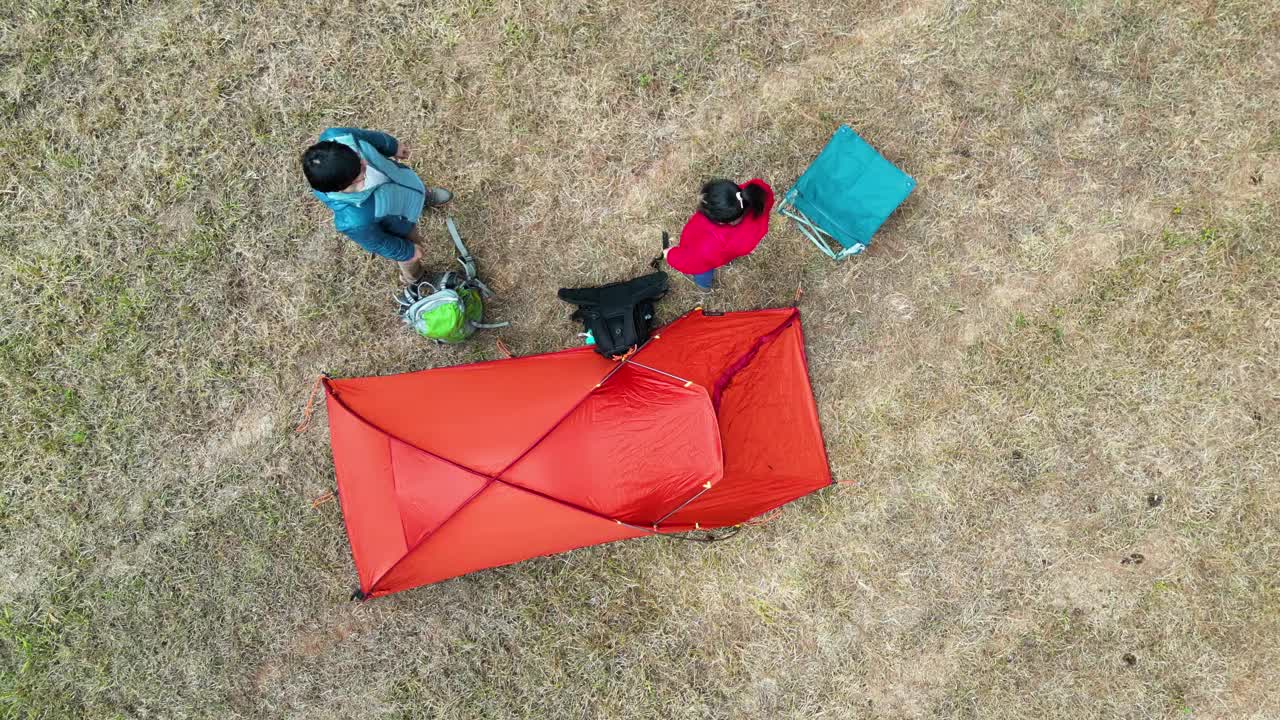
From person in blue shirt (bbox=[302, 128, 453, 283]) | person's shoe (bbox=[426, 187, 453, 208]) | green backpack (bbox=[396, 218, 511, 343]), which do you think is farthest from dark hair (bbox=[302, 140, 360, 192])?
person's shoe (bbox=[426, 187, 453, 208])

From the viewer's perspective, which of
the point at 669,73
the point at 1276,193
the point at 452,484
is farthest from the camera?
the point at 669,73

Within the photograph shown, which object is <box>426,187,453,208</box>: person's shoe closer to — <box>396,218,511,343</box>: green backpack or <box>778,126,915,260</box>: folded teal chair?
<box>396,218,511,343</box>: green backpack

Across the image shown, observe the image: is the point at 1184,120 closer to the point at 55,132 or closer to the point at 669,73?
the point at 669,73

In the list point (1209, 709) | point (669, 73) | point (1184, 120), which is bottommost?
point (1209, 709)

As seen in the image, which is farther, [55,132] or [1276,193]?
[55,132]

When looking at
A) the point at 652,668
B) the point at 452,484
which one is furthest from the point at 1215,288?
the point at 452,484
